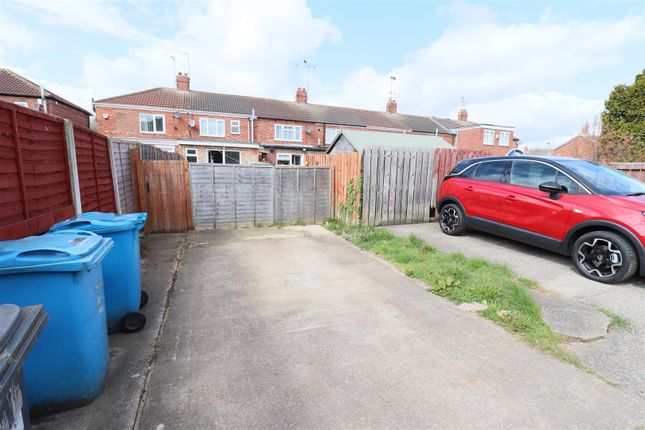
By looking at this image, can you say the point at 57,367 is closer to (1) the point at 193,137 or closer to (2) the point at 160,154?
(2) the point at 160,154

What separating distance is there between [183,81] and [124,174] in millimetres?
24411

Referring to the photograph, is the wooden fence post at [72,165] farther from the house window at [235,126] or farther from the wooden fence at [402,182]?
the house window at [235,126]

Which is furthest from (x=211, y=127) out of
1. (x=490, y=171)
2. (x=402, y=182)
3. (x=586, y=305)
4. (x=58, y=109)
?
(x=586, y=305)

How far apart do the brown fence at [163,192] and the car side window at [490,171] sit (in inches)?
257

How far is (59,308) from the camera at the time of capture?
1981 millimetres

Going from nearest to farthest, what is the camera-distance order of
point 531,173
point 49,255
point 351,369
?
point 49,255 → point 351,369 → point 531,173

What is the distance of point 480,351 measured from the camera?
2.86m

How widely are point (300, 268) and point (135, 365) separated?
2.77 meters

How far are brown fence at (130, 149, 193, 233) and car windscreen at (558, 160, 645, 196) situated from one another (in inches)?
303

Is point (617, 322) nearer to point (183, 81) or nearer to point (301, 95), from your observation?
→ point (183, 81)

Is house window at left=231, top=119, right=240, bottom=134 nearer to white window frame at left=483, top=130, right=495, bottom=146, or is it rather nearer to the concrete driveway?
the concrete driveway

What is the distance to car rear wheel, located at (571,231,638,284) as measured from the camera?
4016mm

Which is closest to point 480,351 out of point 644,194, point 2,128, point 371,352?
point 371,352

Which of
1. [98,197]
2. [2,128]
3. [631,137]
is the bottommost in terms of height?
[98,197]
